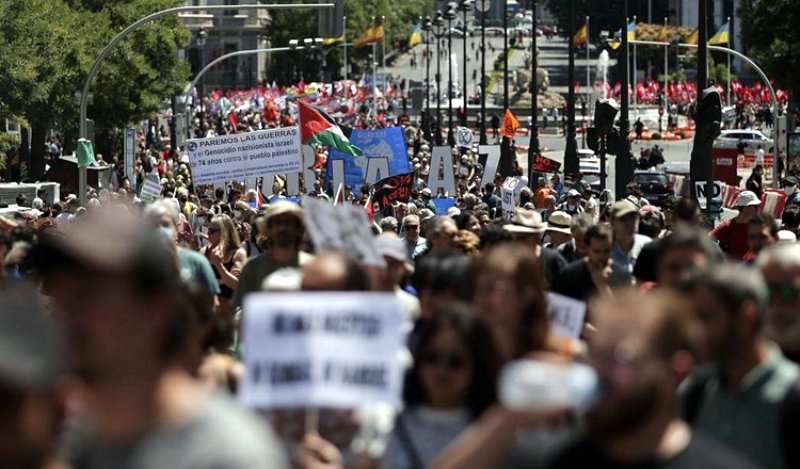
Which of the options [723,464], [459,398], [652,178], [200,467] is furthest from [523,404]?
[652,178]

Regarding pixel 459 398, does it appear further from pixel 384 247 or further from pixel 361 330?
pixel 384 247

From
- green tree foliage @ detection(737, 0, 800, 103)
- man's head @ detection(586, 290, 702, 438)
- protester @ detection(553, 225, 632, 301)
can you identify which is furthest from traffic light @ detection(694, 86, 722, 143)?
green tree foliage @ detection(737, 0, 800, 103)

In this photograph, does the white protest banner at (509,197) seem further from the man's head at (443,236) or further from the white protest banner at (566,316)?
the white protest banner at (566,316)

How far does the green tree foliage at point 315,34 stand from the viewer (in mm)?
139750

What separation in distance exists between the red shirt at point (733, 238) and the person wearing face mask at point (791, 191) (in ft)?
27.7

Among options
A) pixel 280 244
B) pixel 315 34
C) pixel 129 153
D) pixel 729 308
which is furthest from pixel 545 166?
pixel 315 34

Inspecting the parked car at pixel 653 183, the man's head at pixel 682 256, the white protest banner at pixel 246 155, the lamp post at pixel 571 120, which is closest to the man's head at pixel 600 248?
the man's head at pixel 682 256

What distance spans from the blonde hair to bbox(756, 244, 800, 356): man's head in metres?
7.70

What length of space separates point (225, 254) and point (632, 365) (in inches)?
391

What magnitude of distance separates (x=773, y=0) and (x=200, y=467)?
1835 inches

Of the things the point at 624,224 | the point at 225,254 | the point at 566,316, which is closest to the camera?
the point at 566,316

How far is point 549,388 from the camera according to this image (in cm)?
439

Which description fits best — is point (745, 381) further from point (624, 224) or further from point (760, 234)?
point (624, 224)

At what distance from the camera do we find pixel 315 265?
6395 millimetres
